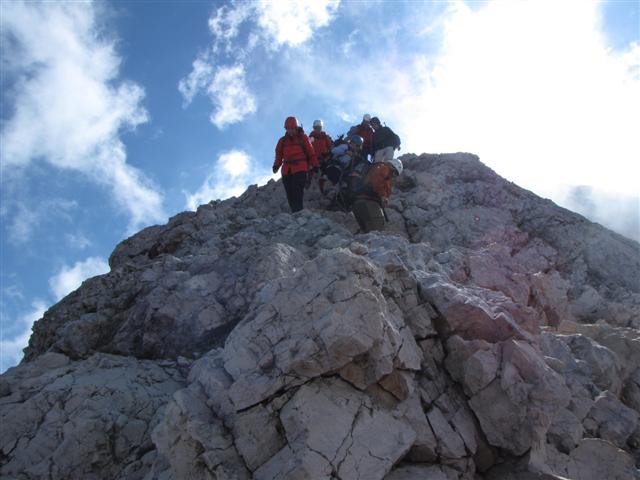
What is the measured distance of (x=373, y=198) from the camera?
51.7 feet

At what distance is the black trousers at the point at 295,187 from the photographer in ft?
57.1

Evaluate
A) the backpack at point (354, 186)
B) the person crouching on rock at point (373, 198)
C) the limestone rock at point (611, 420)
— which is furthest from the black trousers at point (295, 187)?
the limestone rock at point (611, 420)

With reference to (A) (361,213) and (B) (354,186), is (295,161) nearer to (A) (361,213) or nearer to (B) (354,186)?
(B) (354,186)

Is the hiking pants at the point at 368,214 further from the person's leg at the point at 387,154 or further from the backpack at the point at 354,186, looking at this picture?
the person's leg at the point at 387,154

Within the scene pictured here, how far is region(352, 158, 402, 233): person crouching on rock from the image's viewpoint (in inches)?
606

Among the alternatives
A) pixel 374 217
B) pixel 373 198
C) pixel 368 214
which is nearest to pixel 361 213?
pixel 368 214

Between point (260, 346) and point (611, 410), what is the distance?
5836mm

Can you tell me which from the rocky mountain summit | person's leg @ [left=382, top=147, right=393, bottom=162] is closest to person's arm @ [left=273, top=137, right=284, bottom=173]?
person's leg @ [left=382, top=147, right=393, bottom=162]

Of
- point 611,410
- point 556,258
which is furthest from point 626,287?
point 611,410

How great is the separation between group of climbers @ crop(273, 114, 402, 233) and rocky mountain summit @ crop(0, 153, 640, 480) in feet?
13.9

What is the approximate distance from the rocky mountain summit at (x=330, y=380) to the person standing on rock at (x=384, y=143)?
8619 mm

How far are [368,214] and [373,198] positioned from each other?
0.69 metres

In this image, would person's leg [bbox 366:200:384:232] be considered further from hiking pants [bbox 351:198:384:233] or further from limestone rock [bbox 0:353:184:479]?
limestone rock [bbox 0:353:184:479]

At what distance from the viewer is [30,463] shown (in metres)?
7.12
